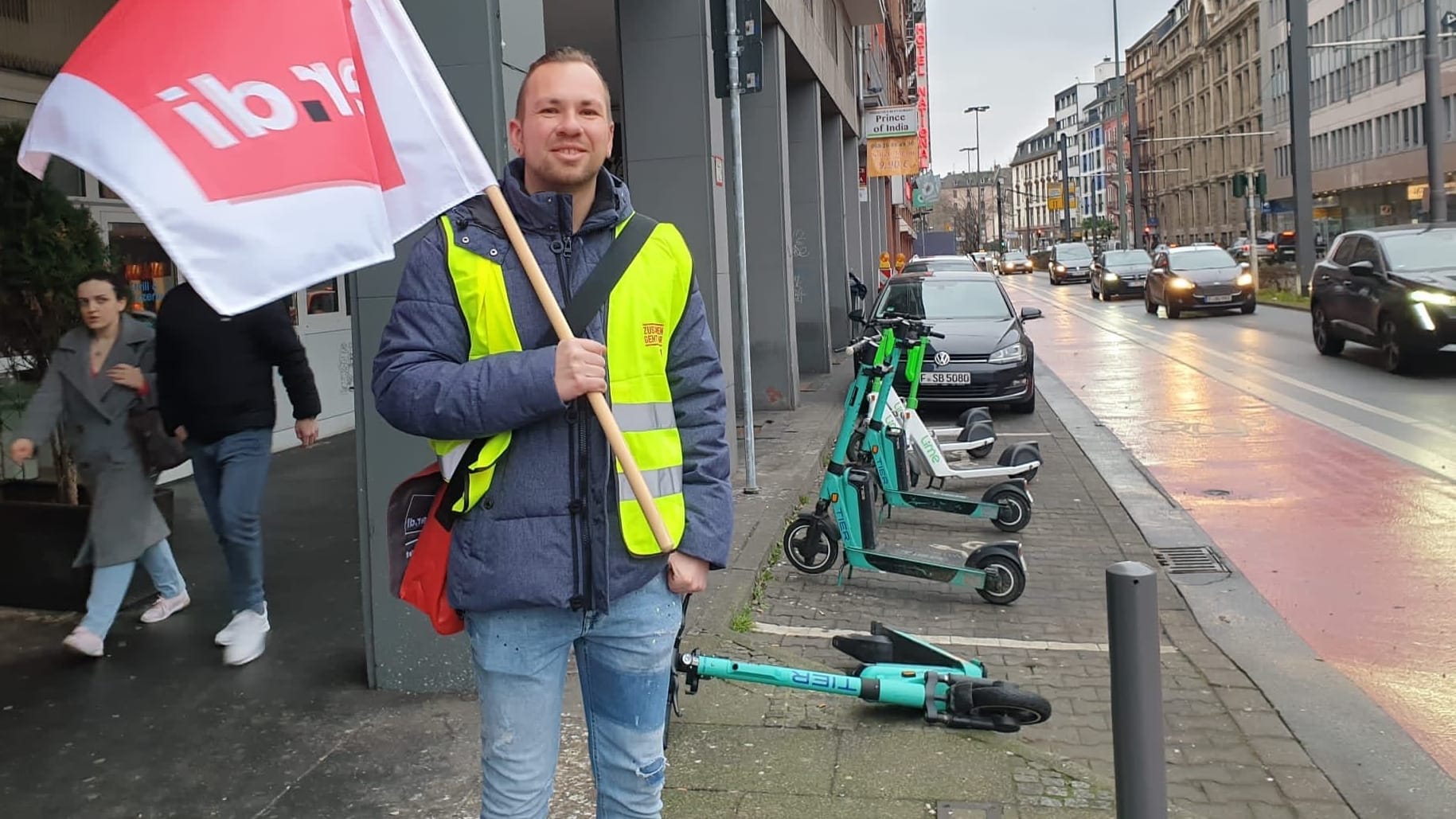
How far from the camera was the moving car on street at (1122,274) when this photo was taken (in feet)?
128

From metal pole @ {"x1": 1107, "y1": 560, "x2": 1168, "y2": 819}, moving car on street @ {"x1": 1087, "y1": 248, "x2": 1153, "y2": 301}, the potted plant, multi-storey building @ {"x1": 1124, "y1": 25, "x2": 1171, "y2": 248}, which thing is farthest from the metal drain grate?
multi-storey building @ {"x1": 1124, "y1": 25, "x2": 1171, "y2": 248}

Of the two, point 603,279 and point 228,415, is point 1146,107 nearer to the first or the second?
point 228,415

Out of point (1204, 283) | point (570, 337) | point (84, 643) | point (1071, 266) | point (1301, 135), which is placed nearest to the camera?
point (570, 337)

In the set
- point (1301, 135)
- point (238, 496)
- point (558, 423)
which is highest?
point (1301, 135)

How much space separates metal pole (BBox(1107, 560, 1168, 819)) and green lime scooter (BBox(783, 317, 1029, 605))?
146 inches

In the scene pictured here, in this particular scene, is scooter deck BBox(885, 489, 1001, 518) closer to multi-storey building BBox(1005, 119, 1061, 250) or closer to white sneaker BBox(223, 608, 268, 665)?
white sneaker BBox(223, 608, 268, 665)

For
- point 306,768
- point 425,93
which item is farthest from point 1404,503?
point 425,93

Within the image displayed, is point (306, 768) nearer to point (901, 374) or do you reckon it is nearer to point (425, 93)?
point (425, 93)

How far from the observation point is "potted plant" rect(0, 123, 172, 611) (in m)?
5.98

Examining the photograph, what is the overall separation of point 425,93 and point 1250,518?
7023 mm

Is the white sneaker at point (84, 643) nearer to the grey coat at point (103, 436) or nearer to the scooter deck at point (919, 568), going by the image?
the grey coat at point (103, 436)

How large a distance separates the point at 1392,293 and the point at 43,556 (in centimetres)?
1499

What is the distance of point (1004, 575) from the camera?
20.9ft

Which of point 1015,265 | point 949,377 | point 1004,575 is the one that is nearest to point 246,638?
point 1004,575
